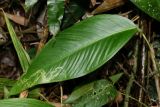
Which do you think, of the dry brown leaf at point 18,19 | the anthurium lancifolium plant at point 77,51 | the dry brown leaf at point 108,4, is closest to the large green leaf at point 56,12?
the anthurium lancifolium plant at point 77,51

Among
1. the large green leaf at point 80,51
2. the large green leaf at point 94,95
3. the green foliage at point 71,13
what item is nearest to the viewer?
the large green leaf at point 80,51

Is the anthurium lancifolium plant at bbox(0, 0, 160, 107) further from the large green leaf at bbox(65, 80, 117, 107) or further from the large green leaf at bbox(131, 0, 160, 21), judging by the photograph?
the large green leaf at bbox(65, 80, 117, 107)

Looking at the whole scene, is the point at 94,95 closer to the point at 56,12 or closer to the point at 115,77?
the point at 115,77

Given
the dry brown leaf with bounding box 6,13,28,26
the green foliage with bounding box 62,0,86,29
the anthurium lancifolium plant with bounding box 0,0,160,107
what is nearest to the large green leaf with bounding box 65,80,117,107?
the anthurium lancifolium plant with bounding box 0,0,160,107

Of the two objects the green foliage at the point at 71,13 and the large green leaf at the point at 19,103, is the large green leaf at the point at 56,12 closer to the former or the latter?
the green foliage at the point at 71,13

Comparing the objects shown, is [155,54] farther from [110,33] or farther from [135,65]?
[110,33]

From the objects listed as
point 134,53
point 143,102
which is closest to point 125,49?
point 134,53
